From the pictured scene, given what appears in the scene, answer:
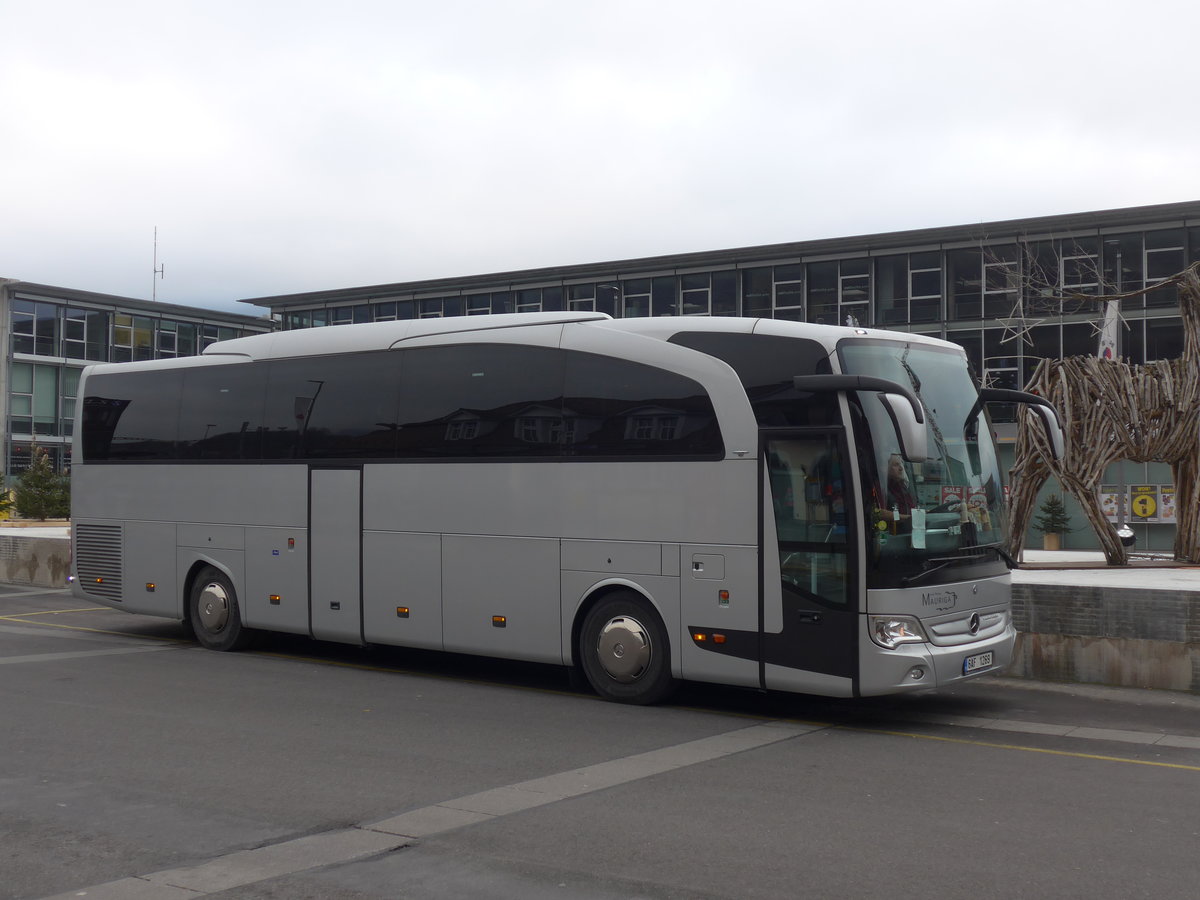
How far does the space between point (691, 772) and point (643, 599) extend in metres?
→ 3.08

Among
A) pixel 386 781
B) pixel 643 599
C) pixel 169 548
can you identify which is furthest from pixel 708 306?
pixel 386 781

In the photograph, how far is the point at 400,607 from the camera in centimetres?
1379

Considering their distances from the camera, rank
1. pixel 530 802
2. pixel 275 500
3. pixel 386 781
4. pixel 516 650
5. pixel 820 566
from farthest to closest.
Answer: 1. pixel 275 500
2. pixel 516 650
3. pixel 820 566
4. pixel 386 781
5. pixel 530 802

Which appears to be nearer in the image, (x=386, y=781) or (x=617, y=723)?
(x=386, y=781)

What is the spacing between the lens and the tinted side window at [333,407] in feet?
45.6

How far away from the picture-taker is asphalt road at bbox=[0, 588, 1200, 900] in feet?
20.9

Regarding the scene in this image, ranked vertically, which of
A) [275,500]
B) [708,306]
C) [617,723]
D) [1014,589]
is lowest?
[617,723]

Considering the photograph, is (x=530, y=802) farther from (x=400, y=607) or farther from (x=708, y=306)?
(x=708, y=306)

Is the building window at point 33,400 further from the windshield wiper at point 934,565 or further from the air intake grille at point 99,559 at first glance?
the windshield wiper at point 934,565

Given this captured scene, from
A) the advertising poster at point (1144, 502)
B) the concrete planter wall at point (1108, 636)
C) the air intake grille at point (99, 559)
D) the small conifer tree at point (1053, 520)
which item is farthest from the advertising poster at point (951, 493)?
the advertising poster at point (1144, 502)

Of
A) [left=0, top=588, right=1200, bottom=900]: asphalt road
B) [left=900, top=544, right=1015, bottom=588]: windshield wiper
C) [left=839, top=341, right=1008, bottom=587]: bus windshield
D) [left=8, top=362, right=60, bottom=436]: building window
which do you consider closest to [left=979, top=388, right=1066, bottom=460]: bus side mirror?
[left=839, top=341, right=1008, bottom=587]: bus windshield

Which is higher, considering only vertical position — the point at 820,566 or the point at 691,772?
the point at 820,566

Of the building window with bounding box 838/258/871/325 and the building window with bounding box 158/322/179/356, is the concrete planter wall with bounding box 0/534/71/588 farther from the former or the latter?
the building window with bounding box 158/322/179/356

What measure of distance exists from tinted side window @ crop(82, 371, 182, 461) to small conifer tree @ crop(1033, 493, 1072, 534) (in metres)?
28.5
